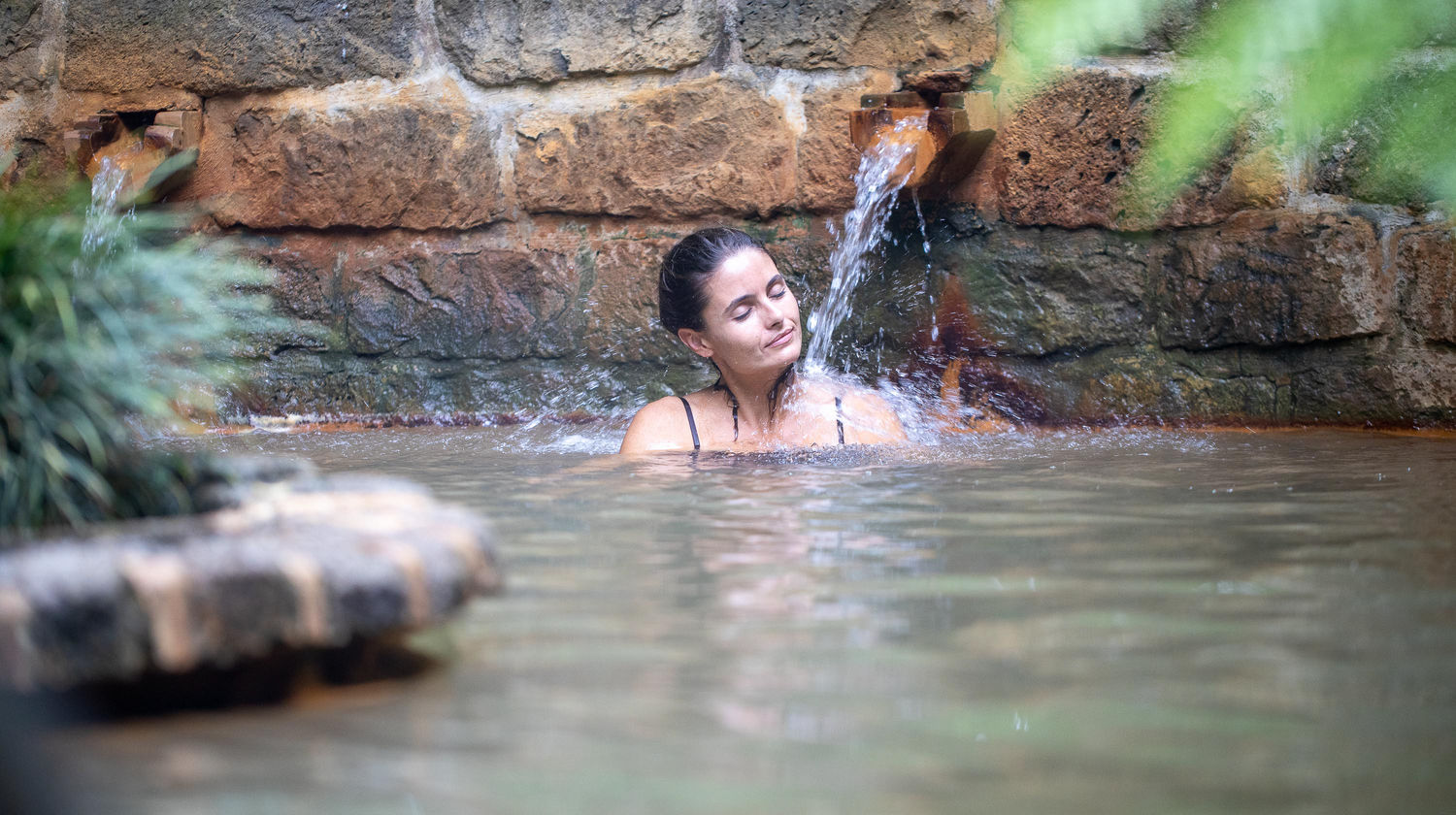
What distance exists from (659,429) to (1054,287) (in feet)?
4.28

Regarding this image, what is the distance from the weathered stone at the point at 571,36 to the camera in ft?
12.8

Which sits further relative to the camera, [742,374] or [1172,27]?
[742,374]

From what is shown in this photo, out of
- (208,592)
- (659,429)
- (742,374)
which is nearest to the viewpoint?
(208,592)

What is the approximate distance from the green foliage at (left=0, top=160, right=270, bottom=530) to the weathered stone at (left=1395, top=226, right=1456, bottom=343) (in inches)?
128

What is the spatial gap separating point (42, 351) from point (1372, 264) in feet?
11.2

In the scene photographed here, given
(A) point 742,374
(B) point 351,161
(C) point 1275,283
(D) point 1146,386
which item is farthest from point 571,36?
(C) point 1275,283

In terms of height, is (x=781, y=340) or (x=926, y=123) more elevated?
(x=926, y=123)

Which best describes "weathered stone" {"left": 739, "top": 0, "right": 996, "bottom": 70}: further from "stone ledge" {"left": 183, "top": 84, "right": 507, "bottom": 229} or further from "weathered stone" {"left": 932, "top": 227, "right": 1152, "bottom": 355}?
"stone ledge" {"left": 183, "top": 84, "right": 507, "bottom": 229}

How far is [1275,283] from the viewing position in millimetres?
3541

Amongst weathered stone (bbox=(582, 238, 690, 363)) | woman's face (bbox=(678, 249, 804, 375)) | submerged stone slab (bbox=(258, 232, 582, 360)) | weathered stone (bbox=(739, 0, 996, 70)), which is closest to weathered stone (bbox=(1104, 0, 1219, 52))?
weathered stone (bbox=(739, 0, 996, 70))

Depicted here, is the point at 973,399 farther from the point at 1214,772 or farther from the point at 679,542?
the point at 1214,772

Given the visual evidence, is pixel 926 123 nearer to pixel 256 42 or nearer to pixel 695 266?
pixel 695 266

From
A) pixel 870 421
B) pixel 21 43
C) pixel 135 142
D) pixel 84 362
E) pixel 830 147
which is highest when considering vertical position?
pixel 21 43

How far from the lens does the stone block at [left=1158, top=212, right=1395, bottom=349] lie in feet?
11.3
